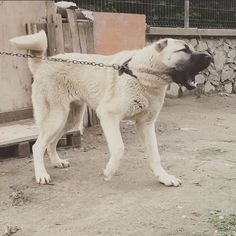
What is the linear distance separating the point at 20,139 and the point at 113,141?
5.45 feet

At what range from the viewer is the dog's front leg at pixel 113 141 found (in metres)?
4.53

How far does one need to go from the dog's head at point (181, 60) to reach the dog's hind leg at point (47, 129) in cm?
116

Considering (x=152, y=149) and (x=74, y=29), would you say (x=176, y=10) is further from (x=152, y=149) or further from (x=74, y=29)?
(x=152, y=149)

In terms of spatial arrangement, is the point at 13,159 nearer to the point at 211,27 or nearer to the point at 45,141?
the point at 45,141

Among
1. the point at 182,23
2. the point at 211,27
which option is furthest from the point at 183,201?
the point at 211,27

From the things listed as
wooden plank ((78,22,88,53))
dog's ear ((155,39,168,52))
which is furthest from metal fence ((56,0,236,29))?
dog's ear ((155,39,168,52))

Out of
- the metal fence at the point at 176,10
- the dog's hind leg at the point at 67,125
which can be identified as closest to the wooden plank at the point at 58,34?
the dog's hind leg at the point at 67,125

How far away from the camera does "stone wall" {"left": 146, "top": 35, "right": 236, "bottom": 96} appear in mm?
11617

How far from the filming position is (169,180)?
466 centimetres

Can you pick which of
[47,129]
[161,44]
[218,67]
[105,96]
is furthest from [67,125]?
[218,67]

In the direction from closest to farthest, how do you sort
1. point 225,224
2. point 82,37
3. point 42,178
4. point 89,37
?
point 225,224, point 42,178, point 82,37, point 89,37

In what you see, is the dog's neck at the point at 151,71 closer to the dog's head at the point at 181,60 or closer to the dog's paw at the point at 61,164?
the dog's head at the point at 181,60

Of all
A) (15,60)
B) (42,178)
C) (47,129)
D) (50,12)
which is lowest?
(42,178)

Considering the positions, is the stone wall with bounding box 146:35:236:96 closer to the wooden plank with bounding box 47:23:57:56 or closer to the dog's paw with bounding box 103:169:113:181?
the wooden plank with bounding box 47:23:57:56
